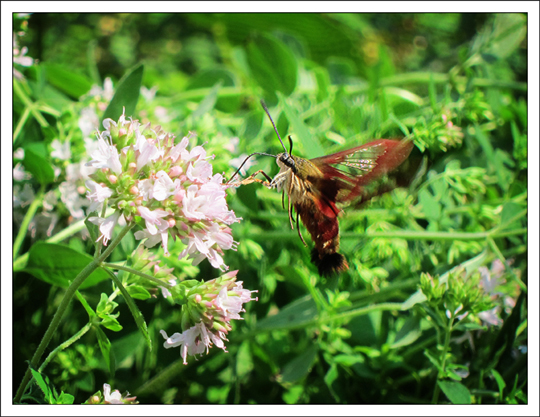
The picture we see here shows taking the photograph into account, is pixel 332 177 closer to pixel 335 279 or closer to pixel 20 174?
pixel 335 279

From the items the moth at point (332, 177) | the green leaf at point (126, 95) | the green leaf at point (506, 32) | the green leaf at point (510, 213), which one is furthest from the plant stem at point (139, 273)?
the green leaf at point (506, 32)

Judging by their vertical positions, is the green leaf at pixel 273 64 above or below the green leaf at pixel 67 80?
above

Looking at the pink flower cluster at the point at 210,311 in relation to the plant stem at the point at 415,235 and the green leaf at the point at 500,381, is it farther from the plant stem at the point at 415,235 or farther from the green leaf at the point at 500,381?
the green leaf at the point at 500,381

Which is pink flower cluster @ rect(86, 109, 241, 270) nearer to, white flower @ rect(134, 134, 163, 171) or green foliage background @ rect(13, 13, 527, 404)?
white flower @ rect(134, 134, 163, 171)

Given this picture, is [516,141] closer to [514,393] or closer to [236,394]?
[514,393]

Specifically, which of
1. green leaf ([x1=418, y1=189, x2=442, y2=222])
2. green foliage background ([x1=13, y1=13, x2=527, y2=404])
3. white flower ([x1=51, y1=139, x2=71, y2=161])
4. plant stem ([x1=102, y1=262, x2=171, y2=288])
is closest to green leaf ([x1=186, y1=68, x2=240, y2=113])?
green foliage background ([x1=13, y1=13, x2=527, y2=404])

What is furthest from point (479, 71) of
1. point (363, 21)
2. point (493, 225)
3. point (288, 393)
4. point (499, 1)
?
point (363, 21)
